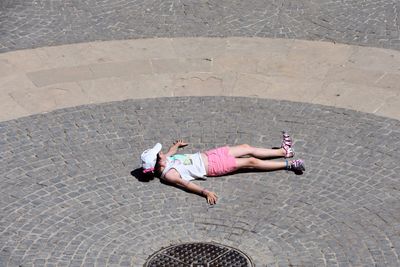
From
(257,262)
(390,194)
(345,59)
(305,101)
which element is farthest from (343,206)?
(345,59)

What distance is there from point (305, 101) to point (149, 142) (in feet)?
7.99

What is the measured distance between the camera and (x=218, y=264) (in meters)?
8.35

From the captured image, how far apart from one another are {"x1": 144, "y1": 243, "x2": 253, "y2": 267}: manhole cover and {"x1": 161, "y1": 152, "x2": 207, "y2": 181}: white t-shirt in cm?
132

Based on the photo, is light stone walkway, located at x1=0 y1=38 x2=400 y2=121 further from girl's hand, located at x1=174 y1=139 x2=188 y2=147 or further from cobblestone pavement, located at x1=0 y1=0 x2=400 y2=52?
girl's hand, located at x1=174 y1=139 x2=188 y2=147

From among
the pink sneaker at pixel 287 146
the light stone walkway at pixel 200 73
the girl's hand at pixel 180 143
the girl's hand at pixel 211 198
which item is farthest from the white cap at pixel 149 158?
the light stone walkway at pixel 200 73

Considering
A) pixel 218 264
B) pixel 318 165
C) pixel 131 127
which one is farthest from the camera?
pixel 131 127

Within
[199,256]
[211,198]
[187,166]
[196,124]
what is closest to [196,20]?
[196,124]

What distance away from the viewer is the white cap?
971 centimetres

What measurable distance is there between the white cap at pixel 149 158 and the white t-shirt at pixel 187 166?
0.17m

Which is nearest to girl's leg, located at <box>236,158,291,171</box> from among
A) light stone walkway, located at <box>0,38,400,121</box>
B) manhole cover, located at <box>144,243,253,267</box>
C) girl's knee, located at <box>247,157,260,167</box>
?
girl's knee, located at <box>247,157,260,167</box>

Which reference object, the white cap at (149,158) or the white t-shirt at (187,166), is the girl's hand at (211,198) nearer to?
the white t-shirt at (187,166)

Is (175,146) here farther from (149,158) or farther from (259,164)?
Answer: (259,164)

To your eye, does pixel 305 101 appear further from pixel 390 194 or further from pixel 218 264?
pixel 218 264

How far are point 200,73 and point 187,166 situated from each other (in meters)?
3.07
